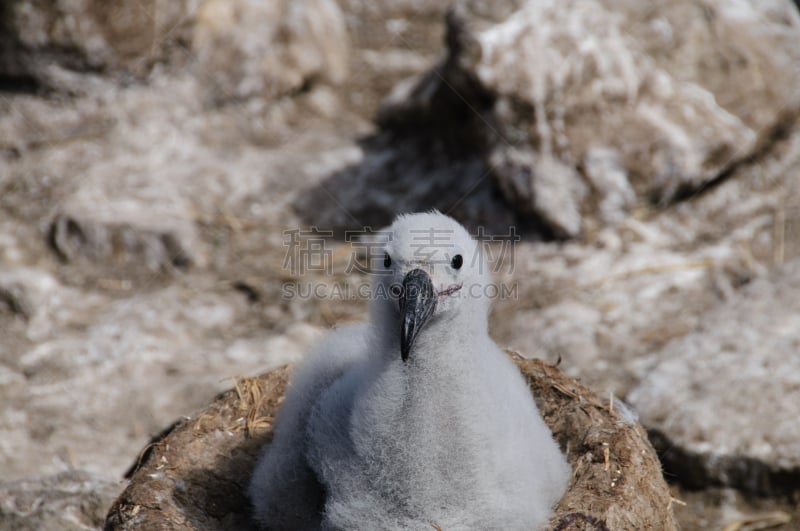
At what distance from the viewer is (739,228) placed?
18.2ft

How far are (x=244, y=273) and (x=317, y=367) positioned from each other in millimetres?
2716

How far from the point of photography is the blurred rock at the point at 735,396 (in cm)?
420

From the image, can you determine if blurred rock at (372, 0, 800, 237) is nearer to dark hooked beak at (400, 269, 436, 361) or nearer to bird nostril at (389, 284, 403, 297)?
bird nostril at (389, 284, 403, 297)

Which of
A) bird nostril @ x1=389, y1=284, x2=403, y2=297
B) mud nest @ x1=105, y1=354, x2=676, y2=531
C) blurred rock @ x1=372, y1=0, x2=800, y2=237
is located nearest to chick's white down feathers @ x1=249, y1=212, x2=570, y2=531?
bird nostril @ x1=389, y1=284, x2=403, y2=297

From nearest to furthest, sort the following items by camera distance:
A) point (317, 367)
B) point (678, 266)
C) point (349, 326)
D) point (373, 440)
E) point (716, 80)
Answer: point (373, 440) → point (317, 367) → point (349, 326) → point (678, 266) → point (716, 80)

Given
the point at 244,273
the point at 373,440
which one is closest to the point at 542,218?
the point at 244,273

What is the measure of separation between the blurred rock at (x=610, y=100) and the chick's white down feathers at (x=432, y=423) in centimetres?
287

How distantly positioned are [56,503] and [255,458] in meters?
0.92

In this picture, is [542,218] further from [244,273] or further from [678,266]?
[244,273]

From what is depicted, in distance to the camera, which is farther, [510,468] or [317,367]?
[317,367]

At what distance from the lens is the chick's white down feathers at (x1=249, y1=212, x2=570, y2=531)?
274cm

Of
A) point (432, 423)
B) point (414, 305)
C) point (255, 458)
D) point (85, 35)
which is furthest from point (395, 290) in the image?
point (85, 35)

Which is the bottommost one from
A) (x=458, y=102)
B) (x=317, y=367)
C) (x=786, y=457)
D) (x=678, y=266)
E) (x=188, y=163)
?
(x=786, y=457)

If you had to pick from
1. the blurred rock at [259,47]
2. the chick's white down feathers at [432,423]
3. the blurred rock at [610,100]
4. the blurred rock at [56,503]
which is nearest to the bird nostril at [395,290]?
the chick's white down feathers at [432,423]
